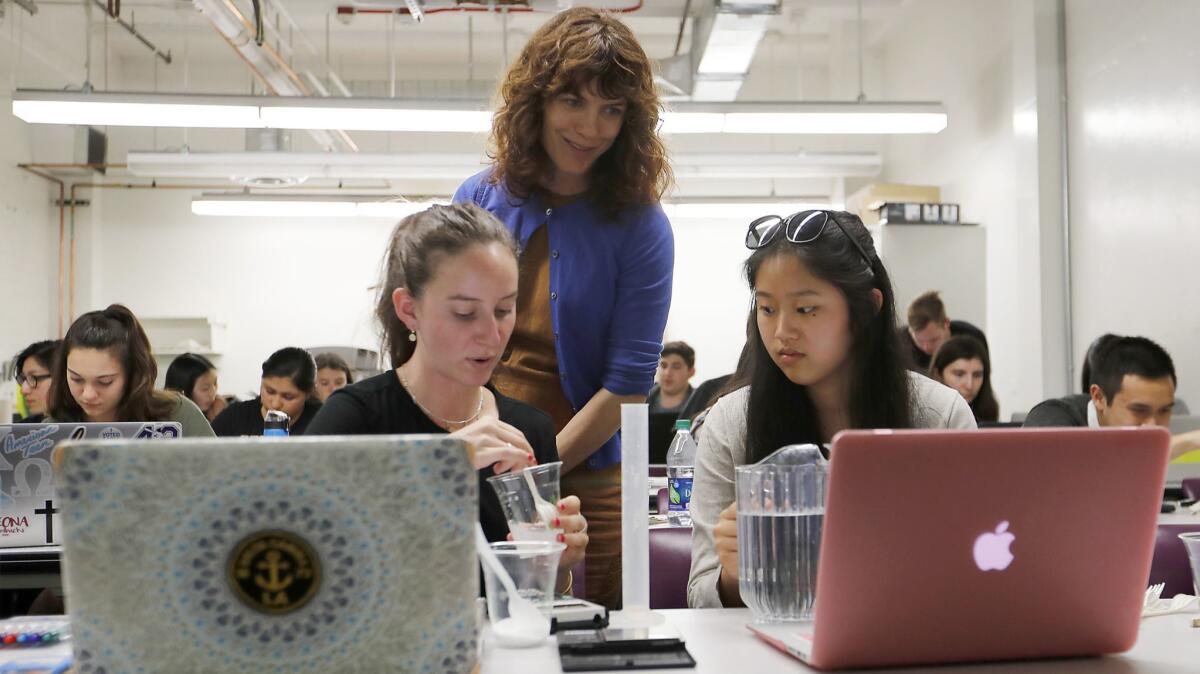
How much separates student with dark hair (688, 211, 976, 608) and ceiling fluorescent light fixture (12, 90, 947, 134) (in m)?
4.09

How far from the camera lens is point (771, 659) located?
37.9 inches

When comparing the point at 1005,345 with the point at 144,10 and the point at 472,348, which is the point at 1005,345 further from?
the point at 144,10

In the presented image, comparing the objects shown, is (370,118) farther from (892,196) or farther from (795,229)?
(795,229)

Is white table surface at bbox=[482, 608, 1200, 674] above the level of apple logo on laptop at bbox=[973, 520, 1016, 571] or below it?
below

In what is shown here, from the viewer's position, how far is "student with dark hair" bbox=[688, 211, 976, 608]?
156cm

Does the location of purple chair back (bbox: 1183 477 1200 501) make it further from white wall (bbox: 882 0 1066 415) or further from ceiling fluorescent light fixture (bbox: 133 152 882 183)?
ceiling fluorescent light fixture (bbox: 133 152 882 183)

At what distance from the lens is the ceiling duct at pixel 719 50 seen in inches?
231

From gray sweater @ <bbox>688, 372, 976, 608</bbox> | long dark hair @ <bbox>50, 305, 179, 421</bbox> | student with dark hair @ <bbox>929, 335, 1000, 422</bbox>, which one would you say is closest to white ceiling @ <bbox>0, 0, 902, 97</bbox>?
student with dark hair @ <bbox>929, 335, 1000, 422</bbox>

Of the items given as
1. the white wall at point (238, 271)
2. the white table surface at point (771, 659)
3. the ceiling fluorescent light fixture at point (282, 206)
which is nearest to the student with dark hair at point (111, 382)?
the white table surface at point (771, 659)

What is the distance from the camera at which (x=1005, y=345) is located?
6871 millimetres

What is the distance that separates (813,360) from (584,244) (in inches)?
18.0


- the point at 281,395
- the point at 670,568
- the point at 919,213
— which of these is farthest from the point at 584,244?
the point at 919,213

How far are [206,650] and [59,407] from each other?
8.38 ft

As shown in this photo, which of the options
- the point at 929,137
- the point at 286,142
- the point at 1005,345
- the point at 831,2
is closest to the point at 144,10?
the point at 286,142
